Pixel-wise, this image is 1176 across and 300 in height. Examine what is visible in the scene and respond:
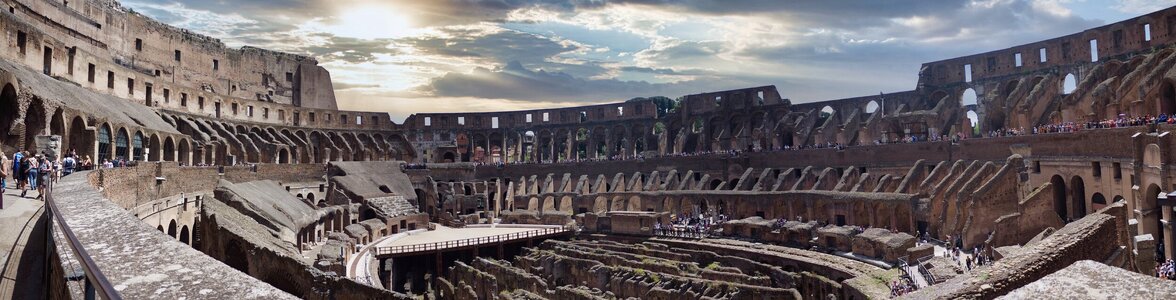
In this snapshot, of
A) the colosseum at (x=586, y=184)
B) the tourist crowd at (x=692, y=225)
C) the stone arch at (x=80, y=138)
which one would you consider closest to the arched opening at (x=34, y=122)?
the colosseum at (x=586, y=184)

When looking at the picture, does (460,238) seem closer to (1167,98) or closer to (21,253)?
(21,253)

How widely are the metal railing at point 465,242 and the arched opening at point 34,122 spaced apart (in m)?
17.2

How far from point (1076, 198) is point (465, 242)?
2973 centimetres

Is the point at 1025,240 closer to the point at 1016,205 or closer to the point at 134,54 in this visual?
the point at 1016,205

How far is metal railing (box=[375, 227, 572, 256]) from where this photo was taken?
1410 inches

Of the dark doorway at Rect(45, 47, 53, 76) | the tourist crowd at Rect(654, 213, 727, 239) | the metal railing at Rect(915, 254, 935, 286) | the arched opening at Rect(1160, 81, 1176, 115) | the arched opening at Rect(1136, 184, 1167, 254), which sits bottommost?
the metal railing at Rect(915, 254, 935, 286)

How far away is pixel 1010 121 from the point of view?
37.7 metres

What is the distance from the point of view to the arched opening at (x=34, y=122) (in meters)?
19.3

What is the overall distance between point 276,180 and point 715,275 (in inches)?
1144

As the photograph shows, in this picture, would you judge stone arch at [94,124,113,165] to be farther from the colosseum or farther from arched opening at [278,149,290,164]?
arched opening at [278,149,290,164]

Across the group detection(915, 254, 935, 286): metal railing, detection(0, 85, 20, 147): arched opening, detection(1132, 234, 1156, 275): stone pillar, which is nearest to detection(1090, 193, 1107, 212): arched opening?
detection(915, 254, 935, 286): metal railing

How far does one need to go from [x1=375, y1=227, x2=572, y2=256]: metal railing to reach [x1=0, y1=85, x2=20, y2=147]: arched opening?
59.0 ft

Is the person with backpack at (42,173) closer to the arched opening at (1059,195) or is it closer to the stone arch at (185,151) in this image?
the stone arch at (185,151)

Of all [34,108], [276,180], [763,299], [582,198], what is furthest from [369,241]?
[763,299]
